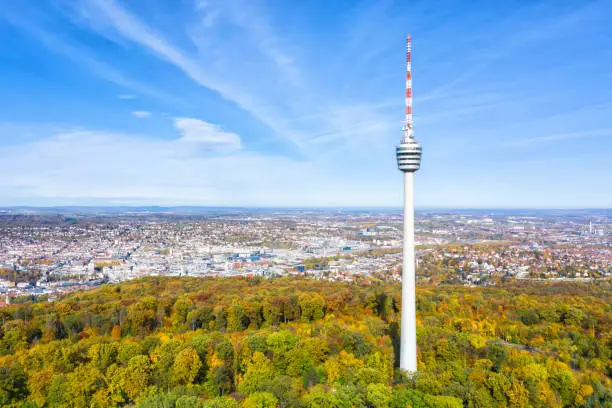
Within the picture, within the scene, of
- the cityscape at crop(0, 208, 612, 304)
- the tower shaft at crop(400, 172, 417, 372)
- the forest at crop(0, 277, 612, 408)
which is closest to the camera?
the forest at crop(0, 277, 612, 408)

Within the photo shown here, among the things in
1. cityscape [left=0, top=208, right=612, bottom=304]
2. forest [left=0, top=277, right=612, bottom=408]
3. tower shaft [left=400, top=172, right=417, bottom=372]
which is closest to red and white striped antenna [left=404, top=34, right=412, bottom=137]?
tower shaft [left=400, top=172, right=417, bottom=372]

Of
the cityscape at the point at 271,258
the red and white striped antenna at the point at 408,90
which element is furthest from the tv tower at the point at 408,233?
the cityscape at the point at 271,258

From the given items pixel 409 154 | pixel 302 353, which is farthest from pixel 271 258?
pixel 409 154

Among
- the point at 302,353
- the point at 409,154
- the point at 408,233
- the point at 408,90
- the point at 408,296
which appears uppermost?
the point at 408,90

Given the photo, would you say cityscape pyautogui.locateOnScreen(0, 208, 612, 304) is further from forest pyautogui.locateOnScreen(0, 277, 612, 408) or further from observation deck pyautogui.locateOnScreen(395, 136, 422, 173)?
observation deck pyautogui.locateOnScreen(395, 136, 422, 173)

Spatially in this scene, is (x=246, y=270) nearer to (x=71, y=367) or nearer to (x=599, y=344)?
(x=71, y=367)

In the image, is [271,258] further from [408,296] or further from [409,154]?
[409,154]

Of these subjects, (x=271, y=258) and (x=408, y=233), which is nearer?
(x=408, y=233)
